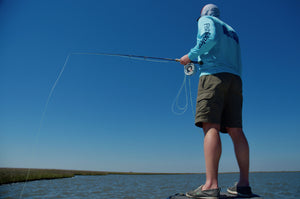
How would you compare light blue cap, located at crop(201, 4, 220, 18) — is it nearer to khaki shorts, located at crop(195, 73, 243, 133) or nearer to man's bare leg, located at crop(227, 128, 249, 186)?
khaki shorts, located at crop(195, 73, 243, 133)

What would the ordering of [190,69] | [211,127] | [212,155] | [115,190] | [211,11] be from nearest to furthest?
[212,155] → [211,127] → [211,11] → [190,69] → [115,190]

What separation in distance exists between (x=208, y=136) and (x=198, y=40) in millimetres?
1137

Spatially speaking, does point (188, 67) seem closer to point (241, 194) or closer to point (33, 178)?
point (241, 194)

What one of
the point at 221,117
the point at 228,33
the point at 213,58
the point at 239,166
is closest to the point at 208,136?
the point at 221,117

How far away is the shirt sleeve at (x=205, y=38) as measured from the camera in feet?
7.67

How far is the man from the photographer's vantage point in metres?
2.20

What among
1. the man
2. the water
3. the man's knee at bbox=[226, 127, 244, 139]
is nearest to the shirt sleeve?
the man

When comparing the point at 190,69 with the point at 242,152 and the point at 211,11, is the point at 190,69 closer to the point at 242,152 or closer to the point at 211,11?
the point at 211,11

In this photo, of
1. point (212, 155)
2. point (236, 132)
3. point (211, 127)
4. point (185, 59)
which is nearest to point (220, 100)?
point (211, 127)

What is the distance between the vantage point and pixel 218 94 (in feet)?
7.38

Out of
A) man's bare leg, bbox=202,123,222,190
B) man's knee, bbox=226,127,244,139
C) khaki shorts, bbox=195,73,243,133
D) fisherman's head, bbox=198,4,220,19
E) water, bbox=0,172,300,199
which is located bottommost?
water, bbox=0,172,300,199

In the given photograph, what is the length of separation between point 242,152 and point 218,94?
74 cm

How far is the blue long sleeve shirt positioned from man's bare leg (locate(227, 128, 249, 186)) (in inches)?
29.3

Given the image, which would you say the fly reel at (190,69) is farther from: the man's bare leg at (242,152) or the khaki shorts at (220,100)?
the man's bare leg at (242,152)
